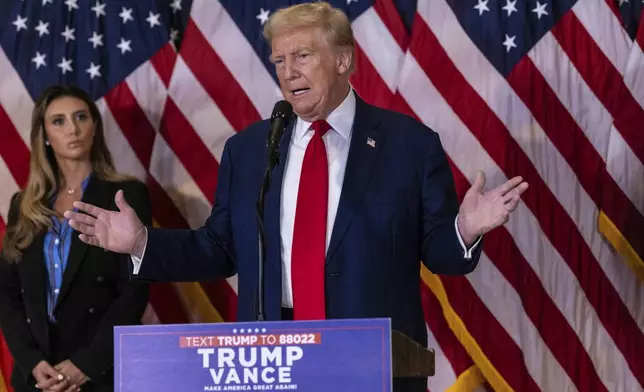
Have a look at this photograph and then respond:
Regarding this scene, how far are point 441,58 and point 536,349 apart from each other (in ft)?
3.94

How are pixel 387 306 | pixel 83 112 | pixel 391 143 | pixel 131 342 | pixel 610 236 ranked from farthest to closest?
pixel 83 112, pixel 610 236, pixel 391 143, pixel 387 306, pixel 131 342

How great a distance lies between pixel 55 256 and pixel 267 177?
5.65 feet

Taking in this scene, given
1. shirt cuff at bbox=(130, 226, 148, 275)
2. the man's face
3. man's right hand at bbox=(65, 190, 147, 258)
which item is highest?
the man's face

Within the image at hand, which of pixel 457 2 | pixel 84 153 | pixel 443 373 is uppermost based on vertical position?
pixel 457 2

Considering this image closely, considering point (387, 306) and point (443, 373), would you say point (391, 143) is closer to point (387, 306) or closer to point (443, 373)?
point (387, 306)

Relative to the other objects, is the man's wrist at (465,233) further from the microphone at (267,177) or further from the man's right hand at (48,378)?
the man's right hand at (48,378)

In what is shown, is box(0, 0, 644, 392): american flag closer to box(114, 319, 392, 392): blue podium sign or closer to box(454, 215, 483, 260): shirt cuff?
box(454, 215, 483, 260): shirt cuff

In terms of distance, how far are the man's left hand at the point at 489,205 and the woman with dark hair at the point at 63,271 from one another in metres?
1.64

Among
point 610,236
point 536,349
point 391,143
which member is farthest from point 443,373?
point 391,143

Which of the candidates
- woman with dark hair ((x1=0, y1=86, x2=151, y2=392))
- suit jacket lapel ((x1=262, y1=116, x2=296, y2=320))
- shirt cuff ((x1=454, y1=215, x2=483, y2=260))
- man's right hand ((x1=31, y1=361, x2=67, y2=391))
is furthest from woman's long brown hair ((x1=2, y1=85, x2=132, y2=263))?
shirt cuff ((x1=454, y1=215, x2=483, y2=260))

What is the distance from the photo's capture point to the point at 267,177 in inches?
73.2

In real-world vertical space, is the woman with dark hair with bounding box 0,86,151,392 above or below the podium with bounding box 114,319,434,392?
above

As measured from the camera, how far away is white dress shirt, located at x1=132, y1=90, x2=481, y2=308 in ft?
7.40

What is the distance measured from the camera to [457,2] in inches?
141
